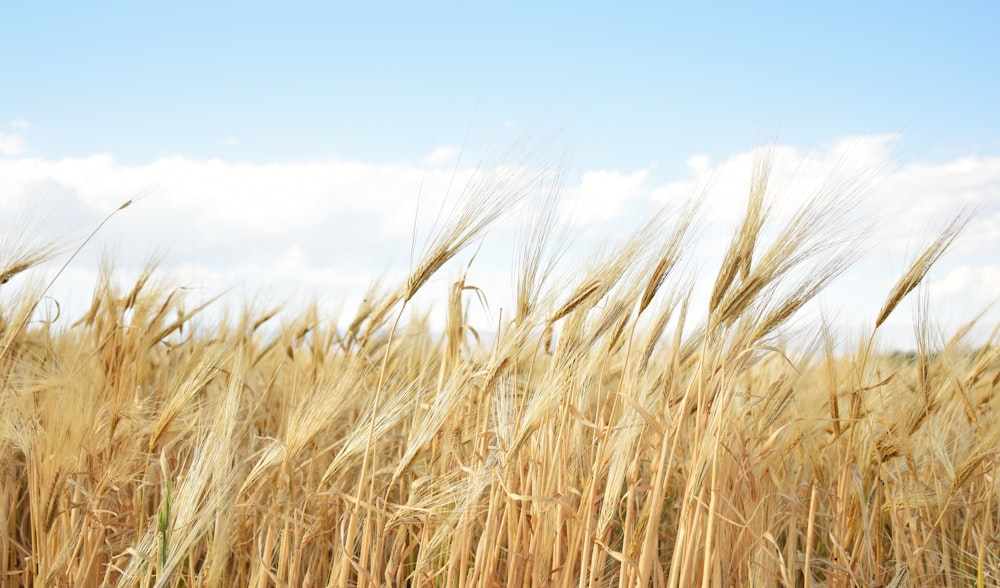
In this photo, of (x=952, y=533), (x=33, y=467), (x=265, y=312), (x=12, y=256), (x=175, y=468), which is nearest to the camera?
(x=33, y=467)

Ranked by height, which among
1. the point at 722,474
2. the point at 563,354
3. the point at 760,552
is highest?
the point at 563,354

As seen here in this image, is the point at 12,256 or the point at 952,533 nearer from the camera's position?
the point at 12,256

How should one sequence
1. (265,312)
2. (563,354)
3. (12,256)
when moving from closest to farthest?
1. (563,354)
2. (12,256)
3. (265,312)

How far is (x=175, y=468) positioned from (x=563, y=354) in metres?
1.46

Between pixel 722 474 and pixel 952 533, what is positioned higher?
pixel 722 474

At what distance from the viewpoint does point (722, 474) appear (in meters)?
1.44

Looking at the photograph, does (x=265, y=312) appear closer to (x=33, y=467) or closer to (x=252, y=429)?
(x=252, y=429)

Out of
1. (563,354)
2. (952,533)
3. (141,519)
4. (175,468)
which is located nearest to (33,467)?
(141,519)

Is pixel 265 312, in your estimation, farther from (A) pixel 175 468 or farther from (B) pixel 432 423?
(B) pixel 432 423

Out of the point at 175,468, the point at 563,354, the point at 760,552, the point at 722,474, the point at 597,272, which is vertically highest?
the point at 597,272

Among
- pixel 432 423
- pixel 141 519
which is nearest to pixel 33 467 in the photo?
pixel 141 519

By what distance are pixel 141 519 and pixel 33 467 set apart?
0.27 meters

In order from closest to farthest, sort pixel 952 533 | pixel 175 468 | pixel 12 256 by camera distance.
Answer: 1. pixel 12 256
2. pixel 175 468
3. pixel 952 533

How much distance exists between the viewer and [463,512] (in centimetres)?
145
